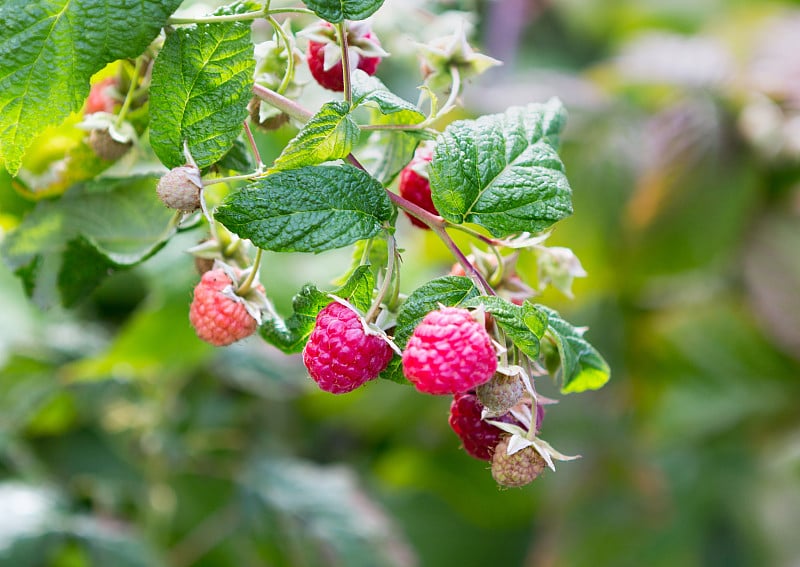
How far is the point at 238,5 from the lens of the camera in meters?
0.39

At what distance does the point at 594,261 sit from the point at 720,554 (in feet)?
1.63

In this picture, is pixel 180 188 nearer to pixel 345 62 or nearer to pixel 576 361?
pixel 345 62

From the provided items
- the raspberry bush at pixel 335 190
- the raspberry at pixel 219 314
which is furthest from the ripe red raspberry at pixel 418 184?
the raspberry at pixel 219 314

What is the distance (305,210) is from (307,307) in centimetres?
6

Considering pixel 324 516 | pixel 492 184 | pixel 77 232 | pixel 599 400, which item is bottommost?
pixel 599 400

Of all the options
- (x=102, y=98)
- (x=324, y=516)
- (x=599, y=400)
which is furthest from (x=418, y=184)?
(x=599, y=400)

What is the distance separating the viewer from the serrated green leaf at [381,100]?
1.27ft

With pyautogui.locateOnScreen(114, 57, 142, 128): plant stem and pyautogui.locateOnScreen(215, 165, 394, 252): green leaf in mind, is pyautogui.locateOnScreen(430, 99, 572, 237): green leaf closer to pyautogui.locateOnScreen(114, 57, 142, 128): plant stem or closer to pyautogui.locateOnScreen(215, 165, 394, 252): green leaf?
pyautogui.locateOnScreen(215, 165, 394, 252): green leaf

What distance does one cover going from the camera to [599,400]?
4.41ft

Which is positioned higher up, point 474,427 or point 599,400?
point 474,427

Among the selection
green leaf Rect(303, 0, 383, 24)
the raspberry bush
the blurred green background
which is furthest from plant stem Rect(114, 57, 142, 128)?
the blurred green background

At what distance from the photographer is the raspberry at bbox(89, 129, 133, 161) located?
1.51ft

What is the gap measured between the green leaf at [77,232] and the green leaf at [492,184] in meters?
0.21

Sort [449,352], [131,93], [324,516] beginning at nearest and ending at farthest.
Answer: [449,352] → [131,93] → [324,516]
